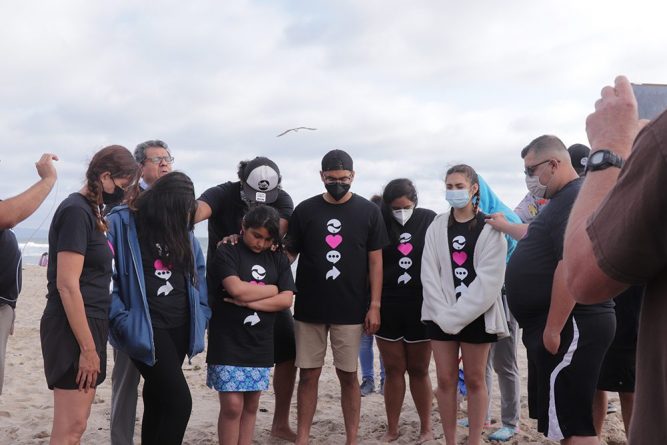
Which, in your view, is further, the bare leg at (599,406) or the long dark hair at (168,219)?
the bare leg at (599,406)

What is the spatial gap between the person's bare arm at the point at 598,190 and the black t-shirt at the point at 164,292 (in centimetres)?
303

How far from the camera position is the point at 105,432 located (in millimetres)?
5332

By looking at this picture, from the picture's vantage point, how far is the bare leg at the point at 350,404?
5035 millimetres

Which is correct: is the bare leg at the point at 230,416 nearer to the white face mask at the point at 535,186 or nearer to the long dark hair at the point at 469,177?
the long dark hair at the point at 469,177

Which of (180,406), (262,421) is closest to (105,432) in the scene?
(262,421)

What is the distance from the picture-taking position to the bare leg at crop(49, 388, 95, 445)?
3.41 m

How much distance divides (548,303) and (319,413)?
9.93 ft

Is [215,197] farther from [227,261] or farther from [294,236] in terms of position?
[227,261]

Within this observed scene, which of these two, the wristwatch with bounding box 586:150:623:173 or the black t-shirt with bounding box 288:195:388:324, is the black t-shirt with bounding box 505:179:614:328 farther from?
the wristwatch with bounding box 586:150:623:173

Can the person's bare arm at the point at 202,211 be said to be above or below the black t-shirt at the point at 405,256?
above

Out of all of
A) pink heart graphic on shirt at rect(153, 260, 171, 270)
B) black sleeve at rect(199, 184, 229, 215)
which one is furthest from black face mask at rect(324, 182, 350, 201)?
pink heart graphic on shirt at rect(153, 260, 171, 270)

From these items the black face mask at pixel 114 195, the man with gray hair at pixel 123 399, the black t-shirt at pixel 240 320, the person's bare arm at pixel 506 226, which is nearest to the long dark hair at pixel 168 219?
the black face mask at pixel 114 195

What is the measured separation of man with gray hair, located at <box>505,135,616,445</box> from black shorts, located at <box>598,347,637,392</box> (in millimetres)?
627

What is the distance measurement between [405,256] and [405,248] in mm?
68
